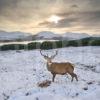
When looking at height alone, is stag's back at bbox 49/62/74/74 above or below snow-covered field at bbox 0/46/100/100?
above

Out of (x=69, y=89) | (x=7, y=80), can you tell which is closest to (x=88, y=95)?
(x=69, y=89)

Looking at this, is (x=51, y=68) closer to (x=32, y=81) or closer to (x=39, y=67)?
(x=32, y=81)

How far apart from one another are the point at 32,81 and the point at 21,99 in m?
3.97

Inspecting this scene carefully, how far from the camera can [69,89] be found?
16969 mm

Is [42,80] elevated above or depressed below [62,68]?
below

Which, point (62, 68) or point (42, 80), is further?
point (42, 80)

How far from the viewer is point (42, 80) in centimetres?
1992

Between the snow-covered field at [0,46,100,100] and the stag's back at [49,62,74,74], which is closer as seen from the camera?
the snow-covered field at [0,46,100,100]

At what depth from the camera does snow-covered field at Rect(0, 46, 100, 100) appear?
53.6 ft

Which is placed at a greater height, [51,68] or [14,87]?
[51,68]

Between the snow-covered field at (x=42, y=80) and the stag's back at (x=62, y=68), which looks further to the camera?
the stag's back at (x=62, y=68)

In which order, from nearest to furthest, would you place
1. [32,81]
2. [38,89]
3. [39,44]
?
[38,89], [32,81], [39,44]

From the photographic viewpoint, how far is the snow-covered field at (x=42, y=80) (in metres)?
16.3

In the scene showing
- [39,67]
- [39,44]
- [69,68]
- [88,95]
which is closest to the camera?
[88,95]
